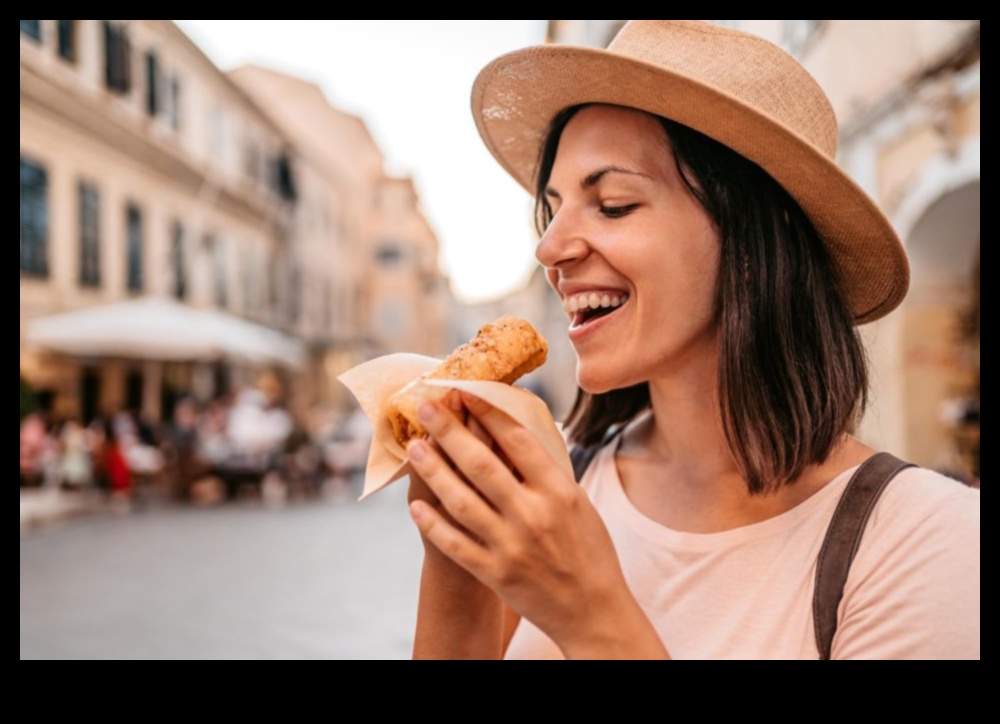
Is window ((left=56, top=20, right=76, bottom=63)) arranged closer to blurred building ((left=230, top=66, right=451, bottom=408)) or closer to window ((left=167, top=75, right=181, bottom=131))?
window ((left=167, top=75, right=181, bottom=131))

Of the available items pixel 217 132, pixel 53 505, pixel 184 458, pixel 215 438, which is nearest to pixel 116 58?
pixel 217 132

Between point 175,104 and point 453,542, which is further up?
point 175,104

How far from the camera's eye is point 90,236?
13.5m

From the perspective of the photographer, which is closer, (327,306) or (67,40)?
(67,40)

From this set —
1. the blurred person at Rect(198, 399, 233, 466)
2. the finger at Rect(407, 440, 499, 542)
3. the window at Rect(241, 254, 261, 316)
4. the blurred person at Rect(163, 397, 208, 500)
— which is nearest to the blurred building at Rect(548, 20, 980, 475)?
the finger at Rect(407, 440, 499, 542)

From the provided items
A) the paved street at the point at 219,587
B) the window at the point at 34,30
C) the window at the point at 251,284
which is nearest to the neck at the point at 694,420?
the paved street at the point at 219,587

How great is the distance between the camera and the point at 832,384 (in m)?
1.43

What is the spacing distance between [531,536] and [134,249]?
52.7 ft

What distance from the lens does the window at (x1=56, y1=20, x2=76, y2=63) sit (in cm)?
1147

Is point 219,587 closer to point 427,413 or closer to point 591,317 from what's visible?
point 591,317

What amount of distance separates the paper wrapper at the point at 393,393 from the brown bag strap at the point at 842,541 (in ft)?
1.41

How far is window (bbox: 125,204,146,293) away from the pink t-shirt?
50.4 feet

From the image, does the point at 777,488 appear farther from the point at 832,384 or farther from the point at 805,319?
the point at 805,319
